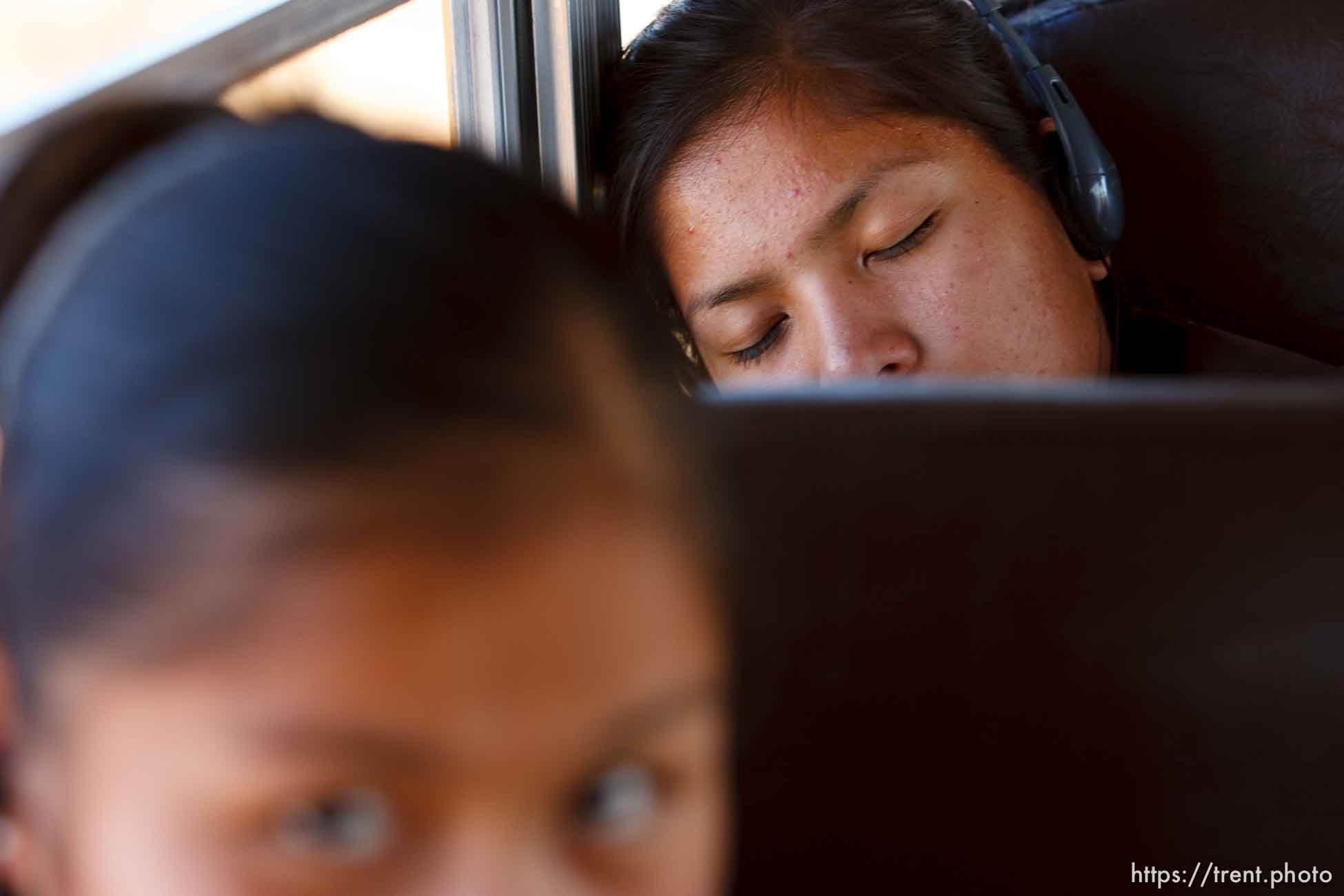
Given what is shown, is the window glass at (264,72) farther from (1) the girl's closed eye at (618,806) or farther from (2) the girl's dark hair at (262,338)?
(1) the girl's closed eye at (618,806)

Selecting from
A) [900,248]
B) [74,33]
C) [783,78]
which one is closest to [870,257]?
[900,248]

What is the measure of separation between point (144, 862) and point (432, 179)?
20 centimetres

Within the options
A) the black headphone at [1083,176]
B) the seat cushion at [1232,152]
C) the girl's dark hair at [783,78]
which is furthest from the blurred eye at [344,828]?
the seat cushion at [1232,152]

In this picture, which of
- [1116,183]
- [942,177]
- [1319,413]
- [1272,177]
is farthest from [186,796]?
[1272,177]

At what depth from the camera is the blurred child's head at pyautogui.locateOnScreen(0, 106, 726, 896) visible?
1.25 feet

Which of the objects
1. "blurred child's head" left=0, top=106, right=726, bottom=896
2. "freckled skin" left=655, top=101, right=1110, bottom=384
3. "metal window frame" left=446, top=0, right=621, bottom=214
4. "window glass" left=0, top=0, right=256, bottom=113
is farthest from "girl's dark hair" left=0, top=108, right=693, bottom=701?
"metal window frame" left=446, top=0, right=621, bottom=214

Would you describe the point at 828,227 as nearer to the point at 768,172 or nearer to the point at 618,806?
the point at 768,172

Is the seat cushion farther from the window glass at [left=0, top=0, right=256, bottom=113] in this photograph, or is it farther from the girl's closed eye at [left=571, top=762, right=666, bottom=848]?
the girl's closed eye at [left=571, top=762, right=666, bottom=848]

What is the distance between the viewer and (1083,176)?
1.29 metres

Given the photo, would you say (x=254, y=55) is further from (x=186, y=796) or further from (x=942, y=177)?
(x=186, y=796)

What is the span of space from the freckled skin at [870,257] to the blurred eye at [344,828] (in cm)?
79

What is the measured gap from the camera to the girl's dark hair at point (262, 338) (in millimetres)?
380

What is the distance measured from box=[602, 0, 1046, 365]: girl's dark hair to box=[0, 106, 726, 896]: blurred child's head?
0.85 metres

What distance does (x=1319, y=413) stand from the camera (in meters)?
0.52
